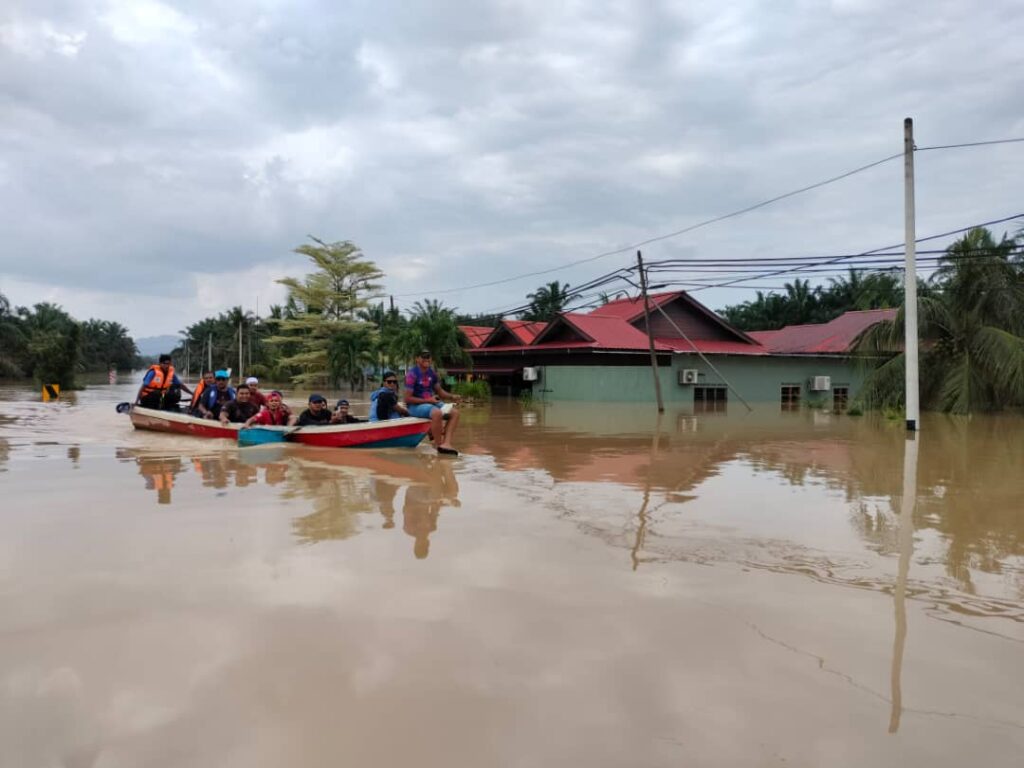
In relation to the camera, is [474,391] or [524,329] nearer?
[474,391]

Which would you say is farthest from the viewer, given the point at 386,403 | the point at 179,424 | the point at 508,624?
the point at 179,424

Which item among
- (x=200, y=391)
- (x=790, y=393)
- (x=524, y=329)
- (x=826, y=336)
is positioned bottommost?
(x=790, y=393)

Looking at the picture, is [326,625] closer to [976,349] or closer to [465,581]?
[465,581]

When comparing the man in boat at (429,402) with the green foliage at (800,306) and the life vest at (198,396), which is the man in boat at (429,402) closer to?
the life vest at (198,396)

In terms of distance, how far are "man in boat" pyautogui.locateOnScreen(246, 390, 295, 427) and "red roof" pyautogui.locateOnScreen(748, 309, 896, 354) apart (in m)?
24.3

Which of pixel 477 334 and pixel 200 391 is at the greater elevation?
pixel 477 334

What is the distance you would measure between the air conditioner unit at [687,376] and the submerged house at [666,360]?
4 centimetres

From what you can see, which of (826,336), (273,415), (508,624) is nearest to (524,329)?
(826,336)

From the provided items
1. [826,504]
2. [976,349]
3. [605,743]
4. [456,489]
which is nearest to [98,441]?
[456,489]

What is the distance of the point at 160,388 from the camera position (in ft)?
50.0

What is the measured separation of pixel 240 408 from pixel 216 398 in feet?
3.69

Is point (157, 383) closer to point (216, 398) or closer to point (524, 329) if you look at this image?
point (216, 398)

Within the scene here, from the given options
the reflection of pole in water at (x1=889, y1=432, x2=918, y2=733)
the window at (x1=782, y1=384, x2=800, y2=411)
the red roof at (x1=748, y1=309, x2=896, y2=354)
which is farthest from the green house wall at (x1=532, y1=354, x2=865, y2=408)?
the reflection of pole in water at (x1=889, y1=432, x2=918, y2=733)

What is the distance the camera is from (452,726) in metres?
3.09
